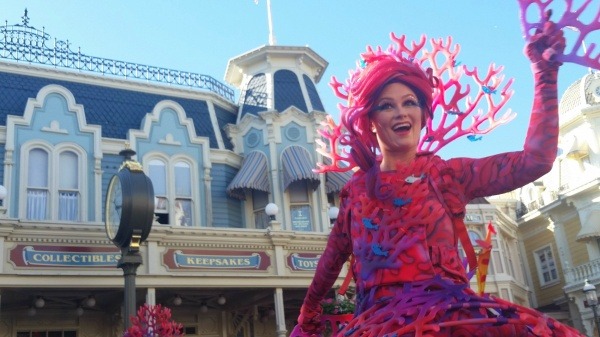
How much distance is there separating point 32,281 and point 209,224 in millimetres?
5359

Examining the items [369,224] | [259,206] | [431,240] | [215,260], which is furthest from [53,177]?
[431,240]

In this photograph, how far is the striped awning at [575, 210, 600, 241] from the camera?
2327 centimetres

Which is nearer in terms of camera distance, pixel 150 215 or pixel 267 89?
pixel 150 215

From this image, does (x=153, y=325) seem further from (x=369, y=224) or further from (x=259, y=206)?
(x=259, y=206)

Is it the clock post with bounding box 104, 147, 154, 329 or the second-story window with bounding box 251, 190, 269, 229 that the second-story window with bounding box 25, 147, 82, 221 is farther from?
the second-story window with bounding box 251, 190, 269, 229

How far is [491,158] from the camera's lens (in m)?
3.84

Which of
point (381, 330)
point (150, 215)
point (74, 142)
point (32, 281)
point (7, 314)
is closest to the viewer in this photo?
point (381, 330)

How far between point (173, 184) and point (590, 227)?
14.3 metres

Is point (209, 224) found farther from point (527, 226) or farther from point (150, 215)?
point (527, 226)

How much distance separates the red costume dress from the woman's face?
127mm

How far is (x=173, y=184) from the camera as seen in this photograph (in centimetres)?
1856

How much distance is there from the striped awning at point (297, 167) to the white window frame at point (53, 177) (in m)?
5.30

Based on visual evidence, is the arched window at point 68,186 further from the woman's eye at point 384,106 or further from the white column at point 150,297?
the woman's eye at point 384,106

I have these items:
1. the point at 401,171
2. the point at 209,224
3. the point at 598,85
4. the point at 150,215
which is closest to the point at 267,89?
the point at 209,224
